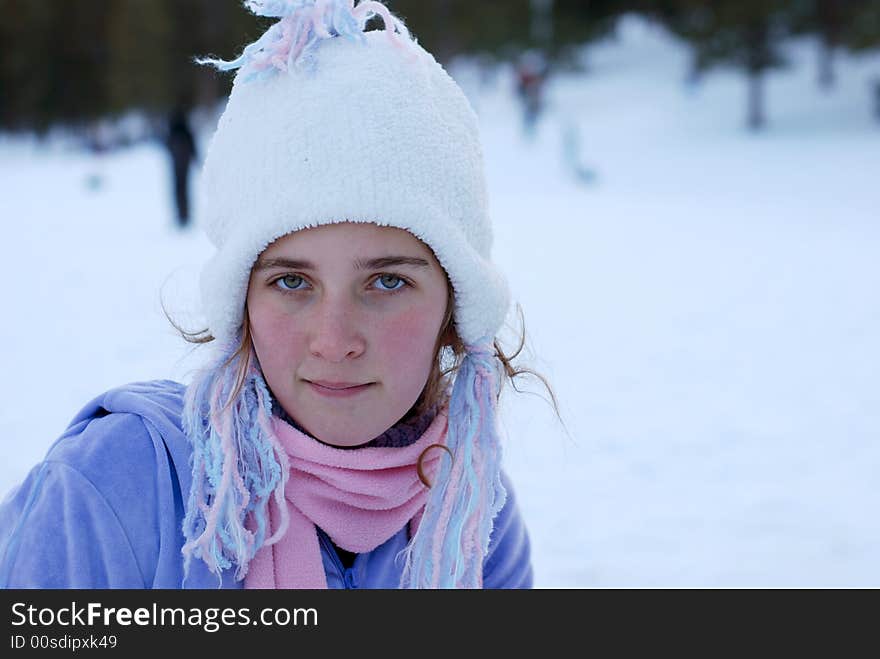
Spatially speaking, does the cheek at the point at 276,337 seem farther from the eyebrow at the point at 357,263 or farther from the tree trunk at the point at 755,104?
the tree trunk at the point at 755,104

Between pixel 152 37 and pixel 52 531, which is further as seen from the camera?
pixel 152 37

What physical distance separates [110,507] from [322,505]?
1.14 ft

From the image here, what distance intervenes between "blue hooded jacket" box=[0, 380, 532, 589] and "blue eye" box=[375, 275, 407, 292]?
0.40 metres

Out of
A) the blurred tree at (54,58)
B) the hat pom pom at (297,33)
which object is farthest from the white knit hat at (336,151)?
the blurred tree at (54,58)

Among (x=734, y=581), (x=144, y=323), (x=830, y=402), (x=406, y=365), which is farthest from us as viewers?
(x=144, y=323)

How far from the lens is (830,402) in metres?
5.62

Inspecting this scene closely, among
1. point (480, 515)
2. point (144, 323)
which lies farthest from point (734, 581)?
point (144, 323)

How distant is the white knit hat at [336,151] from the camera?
1.48m

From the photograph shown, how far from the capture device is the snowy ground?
12.6 feet

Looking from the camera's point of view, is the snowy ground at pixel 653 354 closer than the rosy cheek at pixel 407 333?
No

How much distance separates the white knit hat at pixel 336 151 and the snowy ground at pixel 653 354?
21.8 inches

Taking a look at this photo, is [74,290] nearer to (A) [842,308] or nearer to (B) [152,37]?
(A) [842,308]

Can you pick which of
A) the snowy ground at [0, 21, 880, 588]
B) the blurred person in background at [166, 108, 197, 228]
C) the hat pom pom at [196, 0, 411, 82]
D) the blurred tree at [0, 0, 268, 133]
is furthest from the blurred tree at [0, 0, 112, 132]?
the hat pom pom at [196, 0, 411, 82]

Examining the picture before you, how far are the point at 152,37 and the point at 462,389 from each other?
53.4 meters
